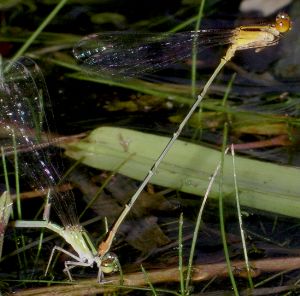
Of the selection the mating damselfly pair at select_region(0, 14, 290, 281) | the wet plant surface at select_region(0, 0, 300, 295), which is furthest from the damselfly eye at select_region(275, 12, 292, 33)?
the wet plant surface at select_region(0, 0, 300, 295)

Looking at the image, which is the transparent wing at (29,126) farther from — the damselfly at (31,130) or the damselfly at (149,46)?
the damselfly at (149,46)

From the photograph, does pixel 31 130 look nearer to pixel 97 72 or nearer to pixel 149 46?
pixel 97 72

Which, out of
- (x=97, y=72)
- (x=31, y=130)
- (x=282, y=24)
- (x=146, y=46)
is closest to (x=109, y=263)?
(x=31, y=130)

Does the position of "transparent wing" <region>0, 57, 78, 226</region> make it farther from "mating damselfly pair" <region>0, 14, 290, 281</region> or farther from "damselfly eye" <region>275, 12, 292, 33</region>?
"damselfly eye" <region>275, 12, 292, 33</region>

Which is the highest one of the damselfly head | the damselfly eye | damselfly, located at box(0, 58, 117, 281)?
the damselfly eye

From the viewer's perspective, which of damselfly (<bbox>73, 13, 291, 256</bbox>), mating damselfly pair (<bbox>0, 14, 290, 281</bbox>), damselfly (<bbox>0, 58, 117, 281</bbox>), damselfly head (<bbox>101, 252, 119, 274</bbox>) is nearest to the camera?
damselfly head (<bbox>101, 252, 119, 274</bbox>)

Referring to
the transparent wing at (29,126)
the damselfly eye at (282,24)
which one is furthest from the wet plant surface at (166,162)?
the damselfly eye at (282,24)

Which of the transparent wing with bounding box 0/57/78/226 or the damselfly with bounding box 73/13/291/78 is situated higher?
the damselfly with bounding box 73/13/291/78

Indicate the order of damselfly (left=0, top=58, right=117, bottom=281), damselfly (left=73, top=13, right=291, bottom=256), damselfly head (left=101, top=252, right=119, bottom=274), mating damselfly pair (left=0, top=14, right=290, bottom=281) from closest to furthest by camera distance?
damselfly head (left=101, top=252, right=119, bottom=274)
mating damselfly pair (left=0, top=14, right=290, bottom=281)
damselfly (left=0, top=58, right=117, bottom=281)
damselfly (left=73, top=13, right=291, bottom=256)
